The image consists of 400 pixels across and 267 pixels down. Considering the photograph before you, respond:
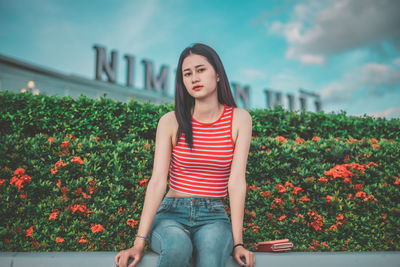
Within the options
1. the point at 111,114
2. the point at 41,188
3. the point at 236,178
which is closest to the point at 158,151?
the point at 236,178

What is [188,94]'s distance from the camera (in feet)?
8.37

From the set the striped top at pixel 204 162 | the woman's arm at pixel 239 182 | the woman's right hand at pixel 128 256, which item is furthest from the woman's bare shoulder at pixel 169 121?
the woman's right hand at pixel 128 256

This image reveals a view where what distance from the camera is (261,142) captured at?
3.59 m

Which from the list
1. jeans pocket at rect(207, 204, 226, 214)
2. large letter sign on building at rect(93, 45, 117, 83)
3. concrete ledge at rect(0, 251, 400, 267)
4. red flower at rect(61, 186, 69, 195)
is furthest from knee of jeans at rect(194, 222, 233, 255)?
large letter sign on building at rect(93, 45, 117, 83)

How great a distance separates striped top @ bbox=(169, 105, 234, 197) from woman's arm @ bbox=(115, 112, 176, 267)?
4.1 inches

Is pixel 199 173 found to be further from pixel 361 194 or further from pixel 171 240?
pixel 361 194

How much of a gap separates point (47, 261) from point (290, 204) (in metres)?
2.49

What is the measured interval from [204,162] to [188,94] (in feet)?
2.26

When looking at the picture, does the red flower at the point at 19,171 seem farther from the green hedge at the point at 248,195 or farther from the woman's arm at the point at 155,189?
the woman's arm at the point at 155,189

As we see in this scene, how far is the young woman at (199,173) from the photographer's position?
1.95 m

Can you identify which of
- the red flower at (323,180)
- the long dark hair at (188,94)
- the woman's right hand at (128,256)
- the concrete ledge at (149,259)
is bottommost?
the concrete ledge at (149,259)

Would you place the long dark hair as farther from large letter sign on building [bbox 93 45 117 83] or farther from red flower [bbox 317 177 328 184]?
large letter sign on building [bbox 93 45 117 83]

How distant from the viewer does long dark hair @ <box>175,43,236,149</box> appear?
2.34m

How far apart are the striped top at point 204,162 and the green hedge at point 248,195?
37.2 inches
